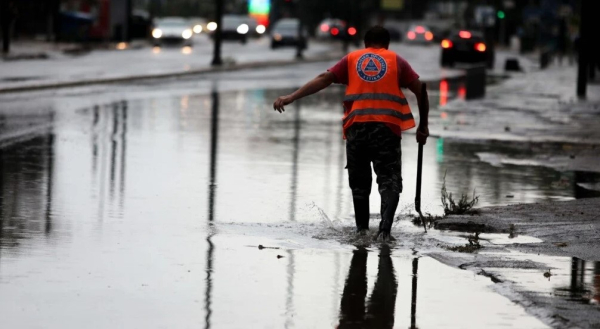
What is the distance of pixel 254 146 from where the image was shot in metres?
18.1

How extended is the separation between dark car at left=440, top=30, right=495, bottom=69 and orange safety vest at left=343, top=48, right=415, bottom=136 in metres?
44.5

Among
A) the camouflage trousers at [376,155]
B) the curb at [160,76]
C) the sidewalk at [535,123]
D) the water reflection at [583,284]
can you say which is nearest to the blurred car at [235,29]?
the curb at [160,76]

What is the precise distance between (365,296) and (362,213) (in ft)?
7.61

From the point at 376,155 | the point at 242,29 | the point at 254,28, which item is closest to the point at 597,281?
the point at 376,155

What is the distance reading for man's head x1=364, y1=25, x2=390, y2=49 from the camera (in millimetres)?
10164

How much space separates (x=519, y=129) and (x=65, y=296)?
1532cm

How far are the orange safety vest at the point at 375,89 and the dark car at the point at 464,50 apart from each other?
44505 mm

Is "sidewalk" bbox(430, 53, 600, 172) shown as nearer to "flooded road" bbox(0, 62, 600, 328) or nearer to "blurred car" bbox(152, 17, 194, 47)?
"flooded road" bbox(0, 62, 600, 328)

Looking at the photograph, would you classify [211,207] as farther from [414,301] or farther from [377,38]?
[414,301]

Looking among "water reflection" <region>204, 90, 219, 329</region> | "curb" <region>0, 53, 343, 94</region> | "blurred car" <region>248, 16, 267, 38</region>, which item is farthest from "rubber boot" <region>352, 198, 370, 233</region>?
"blurred car" <region>248, 16, 267, 38</region>

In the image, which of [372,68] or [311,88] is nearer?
[372,68]

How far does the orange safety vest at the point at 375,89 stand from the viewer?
32.9 ft

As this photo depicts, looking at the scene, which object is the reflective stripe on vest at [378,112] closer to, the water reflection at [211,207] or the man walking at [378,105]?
the man walking at [378,105]

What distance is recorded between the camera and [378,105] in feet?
33.2
